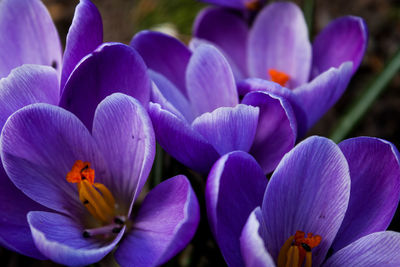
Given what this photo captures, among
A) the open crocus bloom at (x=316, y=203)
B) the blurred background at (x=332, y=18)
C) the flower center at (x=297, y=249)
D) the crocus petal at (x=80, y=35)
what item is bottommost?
the blurred background at (x=332, y=18)

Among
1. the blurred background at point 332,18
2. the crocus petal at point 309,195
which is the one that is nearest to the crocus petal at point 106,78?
the crocus petal at point 309,195

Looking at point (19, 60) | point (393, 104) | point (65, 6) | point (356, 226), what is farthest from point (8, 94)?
point (65, 6)

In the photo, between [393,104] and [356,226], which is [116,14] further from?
[356,226]

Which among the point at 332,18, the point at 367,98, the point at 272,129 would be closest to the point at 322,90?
the point at 272,129

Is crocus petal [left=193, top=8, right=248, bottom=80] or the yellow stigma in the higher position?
crocus petal [left=193, top=8, right=248, bottom=80]

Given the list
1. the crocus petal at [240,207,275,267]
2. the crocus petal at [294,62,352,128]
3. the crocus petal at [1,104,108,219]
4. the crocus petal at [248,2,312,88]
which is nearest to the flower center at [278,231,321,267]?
the crocus petal at [240,207,275,267]

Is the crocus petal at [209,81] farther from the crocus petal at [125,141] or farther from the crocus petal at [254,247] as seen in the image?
the crocus petal at [254,247]

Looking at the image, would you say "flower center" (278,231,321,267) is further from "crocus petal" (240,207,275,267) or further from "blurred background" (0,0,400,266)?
"blurred background" (0,0,400,266)
